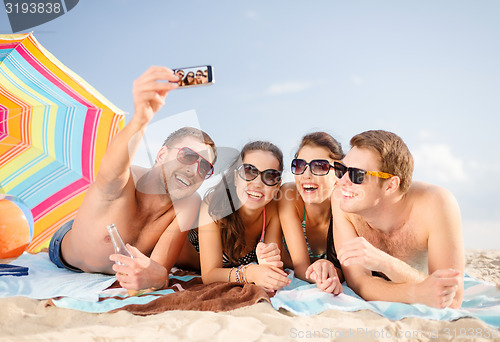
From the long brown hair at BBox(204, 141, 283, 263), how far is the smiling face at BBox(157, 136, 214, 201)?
24 centimetres

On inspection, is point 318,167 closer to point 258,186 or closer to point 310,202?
point 310,202

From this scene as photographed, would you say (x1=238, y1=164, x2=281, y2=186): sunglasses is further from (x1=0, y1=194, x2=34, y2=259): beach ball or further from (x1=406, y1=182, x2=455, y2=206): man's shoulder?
(x1=0, y1=194, x2=34, y2=259): beach ball

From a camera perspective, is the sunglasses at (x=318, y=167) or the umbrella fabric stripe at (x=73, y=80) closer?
the sunglasses at (x=318, y=167)

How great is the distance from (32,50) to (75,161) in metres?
1.42

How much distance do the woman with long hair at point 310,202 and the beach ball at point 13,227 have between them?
9.47ft

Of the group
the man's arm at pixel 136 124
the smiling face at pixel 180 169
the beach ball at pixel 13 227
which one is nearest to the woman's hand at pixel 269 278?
the smiling face at pixel 180 169

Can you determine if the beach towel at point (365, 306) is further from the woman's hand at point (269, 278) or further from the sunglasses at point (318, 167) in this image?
the sunglasses at point (318, 167)

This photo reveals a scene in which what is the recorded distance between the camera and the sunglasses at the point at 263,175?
3770mm

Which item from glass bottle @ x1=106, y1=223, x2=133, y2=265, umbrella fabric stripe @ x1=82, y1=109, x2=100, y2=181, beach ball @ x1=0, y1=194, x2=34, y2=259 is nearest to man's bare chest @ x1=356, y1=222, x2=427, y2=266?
glass bottle @ x1=106, y1=223, x2=133, y2=265

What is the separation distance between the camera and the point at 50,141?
5.19 meters

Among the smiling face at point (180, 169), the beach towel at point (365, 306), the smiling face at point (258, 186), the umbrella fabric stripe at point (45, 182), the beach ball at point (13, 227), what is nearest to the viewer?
the beach towel at point (365, 306)

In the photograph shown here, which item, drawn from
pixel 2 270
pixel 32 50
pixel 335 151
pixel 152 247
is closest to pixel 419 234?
pixel 335 151

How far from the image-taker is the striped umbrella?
490cm

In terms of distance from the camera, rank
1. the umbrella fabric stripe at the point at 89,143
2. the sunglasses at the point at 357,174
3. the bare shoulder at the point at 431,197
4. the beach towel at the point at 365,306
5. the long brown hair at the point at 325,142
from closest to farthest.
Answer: the beach towel at the point at 365,306 → the bare shoulder at the point at 431,197 → the sunglasses at the point at 357,174 → the long brown hair at the point at 325,142 → the umbrella fabric stripe at the point at 89,143
